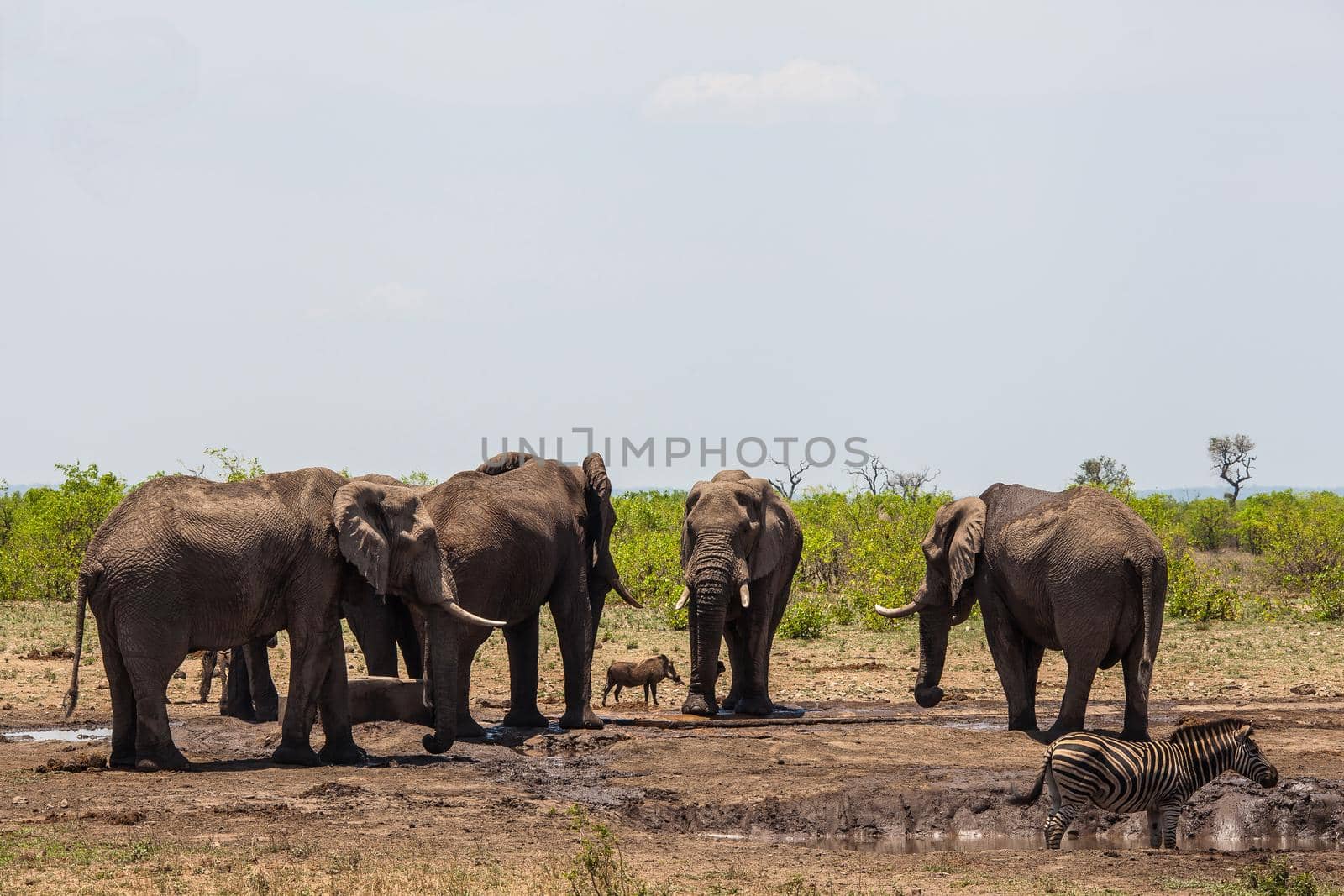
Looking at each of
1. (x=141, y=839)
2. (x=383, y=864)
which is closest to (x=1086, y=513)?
(x=383, y=864)

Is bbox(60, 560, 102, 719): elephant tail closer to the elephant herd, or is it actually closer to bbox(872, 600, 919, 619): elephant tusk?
the elephant herd

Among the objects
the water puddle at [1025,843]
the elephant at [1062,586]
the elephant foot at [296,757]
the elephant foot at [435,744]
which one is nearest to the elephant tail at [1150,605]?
the elephant at [1062,586]

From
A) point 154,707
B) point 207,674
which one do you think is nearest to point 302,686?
point 154,707

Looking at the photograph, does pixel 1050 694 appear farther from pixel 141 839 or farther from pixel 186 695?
pixel 141 839

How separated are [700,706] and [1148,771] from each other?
7.58 meters

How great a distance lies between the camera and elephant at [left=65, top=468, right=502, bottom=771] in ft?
45.0

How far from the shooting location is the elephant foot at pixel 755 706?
1933 cm

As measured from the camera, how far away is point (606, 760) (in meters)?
15.4

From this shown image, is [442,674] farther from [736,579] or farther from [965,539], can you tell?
[965,539]

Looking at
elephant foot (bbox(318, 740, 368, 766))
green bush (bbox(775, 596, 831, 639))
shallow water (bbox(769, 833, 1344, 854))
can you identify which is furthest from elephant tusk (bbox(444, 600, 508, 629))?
green bush (bbox(775, 596, 831, 639))

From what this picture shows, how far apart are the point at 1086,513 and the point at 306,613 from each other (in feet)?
24.1

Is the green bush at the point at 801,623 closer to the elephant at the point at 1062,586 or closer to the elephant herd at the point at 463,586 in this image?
the elephant herd at the point at 463,586

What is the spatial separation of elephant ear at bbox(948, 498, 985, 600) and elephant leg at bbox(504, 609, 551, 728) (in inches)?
178

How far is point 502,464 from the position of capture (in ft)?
58.8
